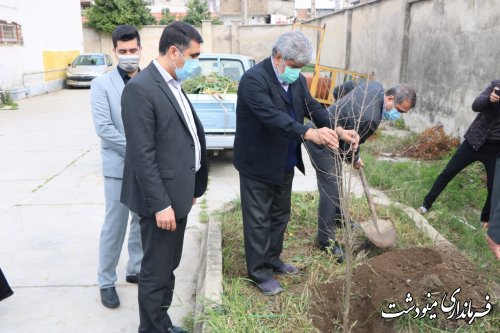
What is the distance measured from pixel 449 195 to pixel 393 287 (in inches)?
122

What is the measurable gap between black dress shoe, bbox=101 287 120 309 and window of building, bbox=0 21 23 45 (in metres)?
13.6

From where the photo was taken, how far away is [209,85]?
7.29m

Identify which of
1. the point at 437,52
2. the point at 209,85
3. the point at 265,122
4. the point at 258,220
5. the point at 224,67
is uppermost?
the point at 437,52

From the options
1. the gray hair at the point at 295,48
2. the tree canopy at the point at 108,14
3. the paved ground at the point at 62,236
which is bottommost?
the paved ground at the point at 62,236

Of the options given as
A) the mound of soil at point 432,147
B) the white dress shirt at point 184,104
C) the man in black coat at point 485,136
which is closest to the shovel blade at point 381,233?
the man in black coat at point 485,136

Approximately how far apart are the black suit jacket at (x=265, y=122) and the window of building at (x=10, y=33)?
14.1m

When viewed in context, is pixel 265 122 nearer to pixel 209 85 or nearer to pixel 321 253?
pixel 321 253

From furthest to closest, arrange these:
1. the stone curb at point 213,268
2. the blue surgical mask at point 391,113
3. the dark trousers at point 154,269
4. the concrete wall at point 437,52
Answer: the concrete wall at point 437,52
the blue surgical mask at point 391,113
the stone curb at point 213,268
the dark trousers at point 154,269

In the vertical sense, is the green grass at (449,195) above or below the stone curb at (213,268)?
below

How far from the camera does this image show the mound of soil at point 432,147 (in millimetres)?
7480

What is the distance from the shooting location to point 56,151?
8.44 m

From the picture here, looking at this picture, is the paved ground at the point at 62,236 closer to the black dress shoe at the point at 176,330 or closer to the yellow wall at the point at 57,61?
the black dress shoe at the point at 176,330

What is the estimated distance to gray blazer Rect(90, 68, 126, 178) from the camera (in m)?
3.17

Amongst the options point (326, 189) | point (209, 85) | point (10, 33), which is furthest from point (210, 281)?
point (10, 33)
